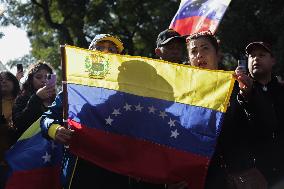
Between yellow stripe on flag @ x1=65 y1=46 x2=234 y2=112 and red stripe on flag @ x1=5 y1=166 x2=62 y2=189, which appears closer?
yellow stripe on flag @ x1=65 y1=46 x2=234 y2=112

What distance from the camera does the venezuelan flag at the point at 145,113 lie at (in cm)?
384

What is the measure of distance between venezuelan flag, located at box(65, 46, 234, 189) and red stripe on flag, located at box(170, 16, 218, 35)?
220 cm

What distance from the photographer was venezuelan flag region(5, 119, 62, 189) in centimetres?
453

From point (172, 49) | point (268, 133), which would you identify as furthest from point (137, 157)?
point (172, 49)

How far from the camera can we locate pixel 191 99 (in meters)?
3.93

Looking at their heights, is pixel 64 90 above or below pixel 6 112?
above

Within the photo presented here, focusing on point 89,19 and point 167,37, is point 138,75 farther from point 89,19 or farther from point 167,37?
point 89,19

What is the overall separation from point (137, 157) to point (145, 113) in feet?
1.11

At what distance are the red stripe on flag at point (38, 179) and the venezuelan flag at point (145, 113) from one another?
635 mm

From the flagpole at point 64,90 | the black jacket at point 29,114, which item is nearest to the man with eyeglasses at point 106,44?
the flagpole at point 64,90

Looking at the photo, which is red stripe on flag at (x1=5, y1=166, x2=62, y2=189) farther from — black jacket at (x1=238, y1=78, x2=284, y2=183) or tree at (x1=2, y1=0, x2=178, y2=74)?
tree at (x1=2, y1=0, x2=178, y2=74)

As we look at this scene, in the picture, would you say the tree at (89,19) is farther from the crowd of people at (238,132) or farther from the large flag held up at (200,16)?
the crowd of people at (238,132)

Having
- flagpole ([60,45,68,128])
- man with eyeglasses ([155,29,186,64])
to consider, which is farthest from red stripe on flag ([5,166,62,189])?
man with eyeglasses ([155,29,186,64])

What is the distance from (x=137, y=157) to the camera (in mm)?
3990
